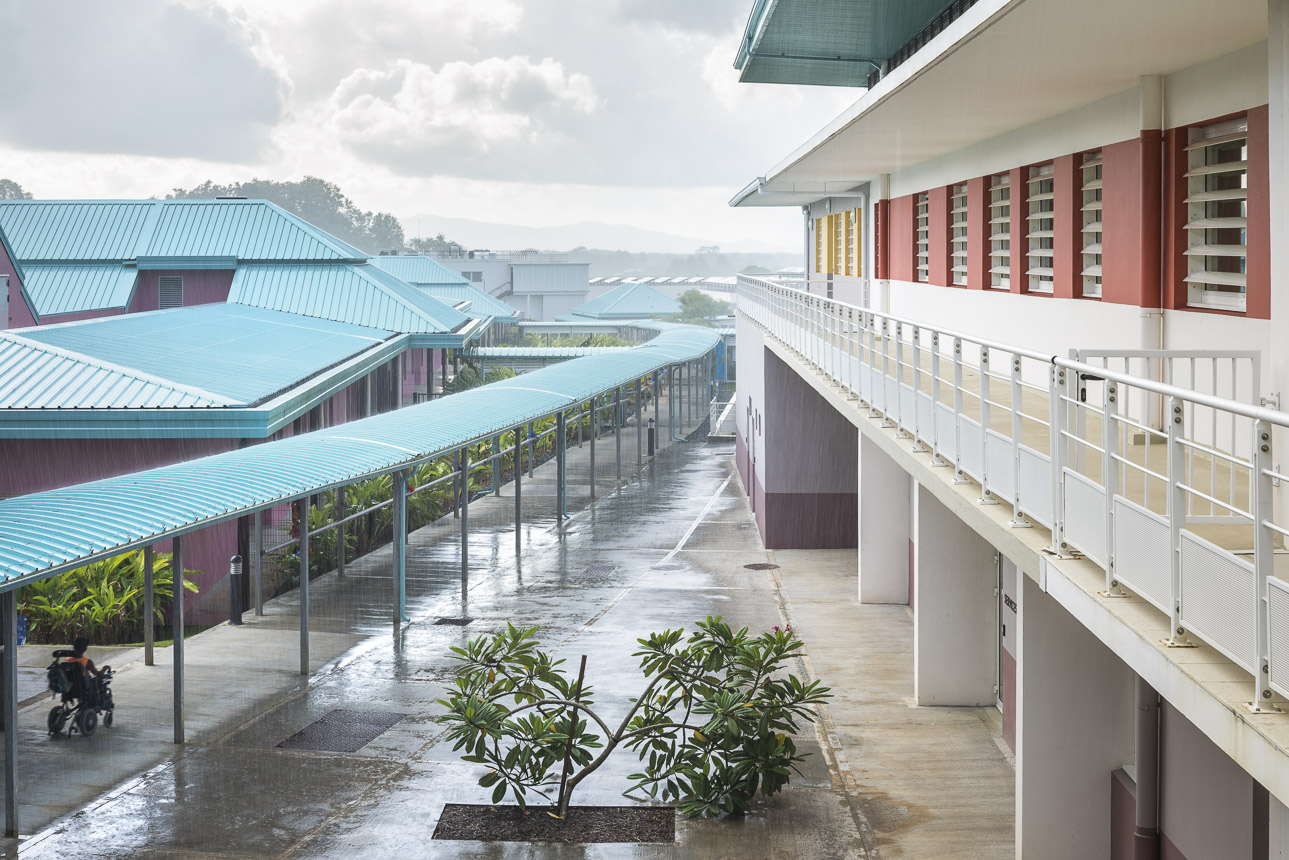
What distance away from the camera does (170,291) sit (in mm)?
37531

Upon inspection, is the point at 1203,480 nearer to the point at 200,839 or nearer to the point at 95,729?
the point at 200,839

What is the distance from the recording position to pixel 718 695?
1023cm

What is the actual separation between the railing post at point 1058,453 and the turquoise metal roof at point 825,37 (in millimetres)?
14451

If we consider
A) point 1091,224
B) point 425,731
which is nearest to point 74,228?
point 425,731

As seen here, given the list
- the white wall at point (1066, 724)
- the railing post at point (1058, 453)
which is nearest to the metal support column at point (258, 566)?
the white wall at point (1066, 724)

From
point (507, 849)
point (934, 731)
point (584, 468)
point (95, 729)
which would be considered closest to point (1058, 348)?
point (934, 731)

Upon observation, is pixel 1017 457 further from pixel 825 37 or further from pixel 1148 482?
pixel 825 37

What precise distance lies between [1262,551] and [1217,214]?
5.54 meters

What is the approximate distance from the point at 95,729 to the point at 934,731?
7974mm

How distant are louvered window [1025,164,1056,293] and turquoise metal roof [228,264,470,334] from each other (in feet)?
71.6

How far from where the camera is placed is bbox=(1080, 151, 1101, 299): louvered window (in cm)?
1142

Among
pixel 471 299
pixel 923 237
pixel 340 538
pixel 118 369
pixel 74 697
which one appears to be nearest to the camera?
pixel 74 697

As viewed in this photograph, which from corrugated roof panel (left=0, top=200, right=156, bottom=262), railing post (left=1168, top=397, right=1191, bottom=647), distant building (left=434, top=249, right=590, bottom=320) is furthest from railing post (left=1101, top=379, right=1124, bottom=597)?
distant building (left=434, top=249, right=590, bottom=320)

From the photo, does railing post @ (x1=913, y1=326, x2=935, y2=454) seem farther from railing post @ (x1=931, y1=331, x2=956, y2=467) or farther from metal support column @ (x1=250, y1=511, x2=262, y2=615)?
metal support column @ (x1=250, y1=511, x2=262, y2=615)
